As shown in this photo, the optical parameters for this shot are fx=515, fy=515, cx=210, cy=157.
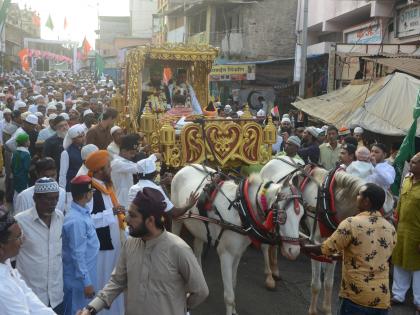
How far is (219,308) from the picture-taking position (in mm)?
5977

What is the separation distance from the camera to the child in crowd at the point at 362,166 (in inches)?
242

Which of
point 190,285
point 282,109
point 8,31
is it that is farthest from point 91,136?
point 8,31

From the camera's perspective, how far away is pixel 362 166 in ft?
20.3

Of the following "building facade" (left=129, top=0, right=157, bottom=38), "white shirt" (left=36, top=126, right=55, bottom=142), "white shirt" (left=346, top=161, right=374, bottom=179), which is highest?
"building facade" (left=129, top=0, right=157, bottom=38)

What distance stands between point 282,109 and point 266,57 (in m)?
5.09

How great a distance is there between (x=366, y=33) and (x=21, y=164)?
14079 millimetres

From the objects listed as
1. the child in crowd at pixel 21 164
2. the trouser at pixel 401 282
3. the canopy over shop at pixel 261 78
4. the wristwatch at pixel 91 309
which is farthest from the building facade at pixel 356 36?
the wristwatch at pixel 91 309

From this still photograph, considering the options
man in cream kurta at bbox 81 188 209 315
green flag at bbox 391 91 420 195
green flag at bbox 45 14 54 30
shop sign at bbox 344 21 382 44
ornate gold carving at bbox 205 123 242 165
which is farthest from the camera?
green flag at bbox 45 14 54 30

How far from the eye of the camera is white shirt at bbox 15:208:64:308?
3.94 meters

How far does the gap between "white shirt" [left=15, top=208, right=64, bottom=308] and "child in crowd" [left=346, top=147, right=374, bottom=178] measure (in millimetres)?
3636

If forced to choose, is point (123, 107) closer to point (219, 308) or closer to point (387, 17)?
point (219, 308)

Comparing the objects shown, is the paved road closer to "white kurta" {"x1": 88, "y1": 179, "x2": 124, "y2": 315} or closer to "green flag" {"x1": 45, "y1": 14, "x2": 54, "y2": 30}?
"white kurta" {"x1": 88, "y1": 179, "x2": 124, "y2": 315}

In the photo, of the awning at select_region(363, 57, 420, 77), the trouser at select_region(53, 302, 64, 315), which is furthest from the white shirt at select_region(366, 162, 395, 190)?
the awning at select_region(363, 57, 420, 77)

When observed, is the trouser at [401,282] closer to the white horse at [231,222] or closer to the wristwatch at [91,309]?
the white horse at [231,222]
